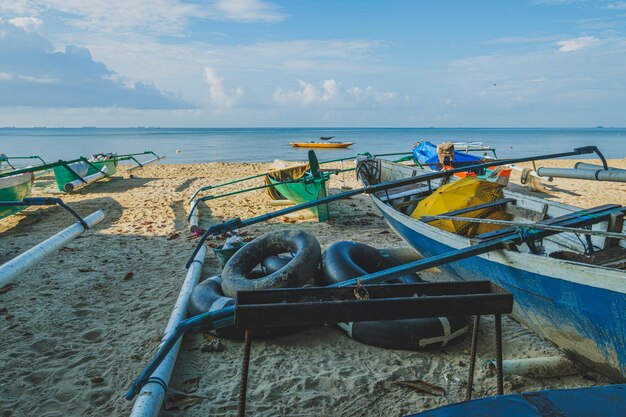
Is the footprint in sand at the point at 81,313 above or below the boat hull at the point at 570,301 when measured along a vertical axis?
below

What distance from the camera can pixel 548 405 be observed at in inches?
51.6

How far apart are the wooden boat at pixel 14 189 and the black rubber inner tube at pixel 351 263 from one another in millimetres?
7510

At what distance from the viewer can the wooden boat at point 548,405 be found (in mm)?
1279

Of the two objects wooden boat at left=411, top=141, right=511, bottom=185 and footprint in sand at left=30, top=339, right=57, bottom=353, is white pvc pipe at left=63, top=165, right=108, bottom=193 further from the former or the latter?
wooden boat at left=411, top=141, right=511, bottom=185

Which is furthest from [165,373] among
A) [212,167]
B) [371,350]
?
[212,167]

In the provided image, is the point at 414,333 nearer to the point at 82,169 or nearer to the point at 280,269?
the point at 280,269

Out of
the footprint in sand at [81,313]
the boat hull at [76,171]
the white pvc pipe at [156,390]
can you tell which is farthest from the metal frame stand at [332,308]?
the boat hull at [76,171]

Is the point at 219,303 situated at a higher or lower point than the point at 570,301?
lower

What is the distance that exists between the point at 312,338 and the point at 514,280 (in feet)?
6.62

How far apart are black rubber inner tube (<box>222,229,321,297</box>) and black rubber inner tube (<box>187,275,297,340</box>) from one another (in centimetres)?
18

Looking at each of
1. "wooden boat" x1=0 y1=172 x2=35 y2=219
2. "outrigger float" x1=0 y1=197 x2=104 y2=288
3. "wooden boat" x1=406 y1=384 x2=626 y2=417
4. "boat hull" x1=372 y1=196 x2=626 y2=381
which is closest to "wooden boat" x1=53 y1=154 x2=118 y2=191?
"wooden boat" x1=0 y1=172 x2=35 y2=219

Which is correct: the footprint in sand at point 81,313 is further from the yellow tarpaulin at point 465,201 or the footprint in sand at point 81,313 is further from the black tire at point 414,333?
the yellow tarpaulin at point 465,201

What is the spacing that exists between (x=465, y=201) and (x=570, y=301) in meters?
2.54

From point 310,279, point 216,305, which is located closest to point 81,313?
point 216,305
